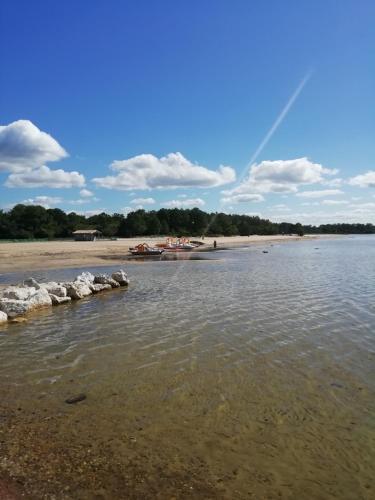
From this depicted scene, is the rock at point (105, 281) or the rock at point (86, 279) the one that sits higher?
the rock at point (86, 279)

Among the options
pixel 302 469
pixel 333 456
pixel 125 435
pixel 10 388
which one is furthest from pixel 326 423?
pixel 10 388

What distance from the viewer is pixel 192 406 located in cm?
687

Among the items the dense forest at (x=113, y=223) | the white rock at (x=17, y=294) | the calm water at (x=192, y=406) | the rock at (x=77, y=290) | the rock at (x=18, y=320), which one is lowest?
the calm water at (x=192, y=406)

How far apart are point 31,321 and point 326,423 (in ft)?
35.1

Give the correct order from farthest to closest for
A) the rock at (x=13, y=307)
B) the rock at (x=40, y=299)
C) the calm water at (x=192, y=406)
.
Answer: the rock at (x=40, y=299), the rock at (x=13, y=307), the calm water at (x=192, y=406)

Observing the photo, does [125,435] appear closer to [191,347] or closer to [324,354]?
[191,347]

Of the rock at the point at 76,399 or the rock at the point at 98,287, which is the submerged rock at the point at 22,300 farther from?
the rock at the point at 76,399

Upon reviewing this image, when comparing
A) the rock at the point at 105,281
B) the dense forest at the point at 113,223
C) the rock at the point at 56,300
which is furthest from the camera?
the dense forest at the point at 113,223

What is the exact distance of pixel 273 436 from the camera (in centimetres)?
583

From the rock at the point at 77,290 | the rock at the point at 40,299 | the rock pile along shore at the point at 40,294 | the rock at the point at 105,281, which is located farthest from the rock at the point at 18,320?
the rock at the point at 105,281

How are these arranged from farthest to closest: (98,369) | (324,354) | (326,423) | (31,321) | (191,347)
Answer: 1. (31,321)
2. (191,347)
3. (324,354)
4. (98,369)
5. (326,423)

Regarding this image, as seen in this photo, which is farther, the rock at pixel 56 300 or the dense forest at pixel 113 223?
the dense forest at pixel 113 223

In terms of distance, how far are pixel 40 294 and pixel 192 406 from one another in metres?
11.4

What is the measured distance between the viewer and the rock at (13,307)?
14.1 m
